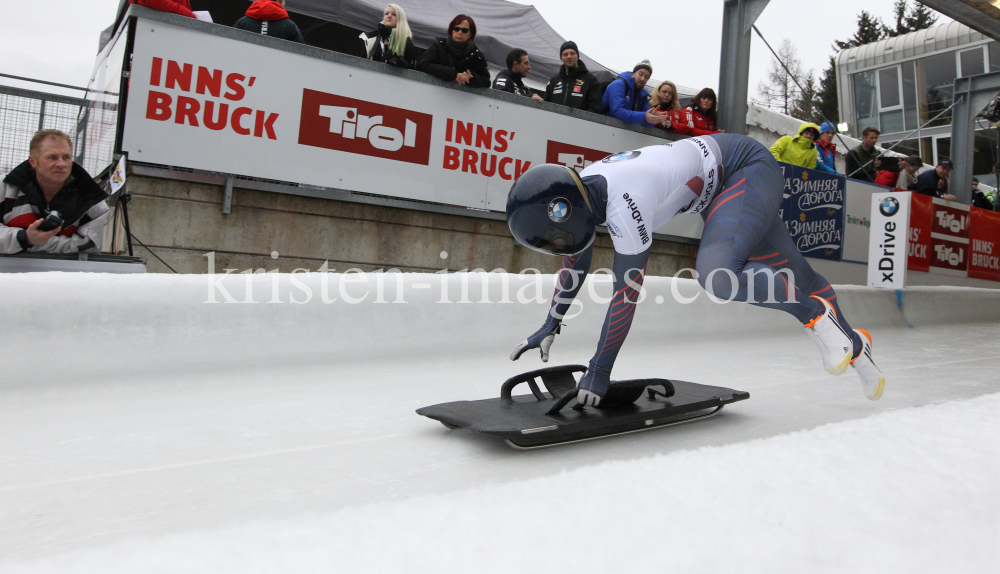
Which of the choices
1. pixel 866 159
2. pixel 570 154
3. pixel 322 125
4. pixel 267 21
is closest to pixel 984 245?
pixel 866 159

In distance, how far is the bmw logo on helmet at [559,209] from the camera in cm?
198

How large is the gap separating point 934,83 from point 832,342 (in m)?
21.0

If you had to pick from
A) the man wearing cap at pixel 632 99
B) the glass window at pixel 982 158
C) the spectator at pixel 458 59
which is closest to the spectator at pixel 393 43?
the spectator at pixel 458 59

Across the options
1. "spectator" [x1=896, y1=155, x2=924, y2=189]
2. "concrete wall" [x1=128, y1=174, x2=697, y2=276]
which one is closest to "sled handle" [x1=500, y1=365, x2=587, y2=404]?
"concrete wall" [x1=128, y1=174, x2=697, y2=276]

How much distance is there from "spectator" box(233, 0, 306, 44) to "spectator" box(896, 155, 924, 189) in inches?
275

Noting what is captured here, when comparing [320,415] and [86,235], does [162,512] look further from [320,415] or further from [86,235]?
[86,235]

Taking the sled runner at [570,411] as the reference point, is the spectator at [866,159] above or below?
above

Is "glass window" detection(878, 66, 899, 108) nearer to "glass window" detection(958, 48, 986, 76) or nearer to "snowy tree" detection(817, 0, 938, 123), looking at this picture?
"glass window" detection(958, 48, 986, 76)

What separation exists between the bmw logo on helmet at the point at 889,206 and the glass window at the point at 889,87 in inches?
670

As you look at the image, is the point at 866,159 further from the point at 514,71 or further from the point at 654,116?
the point at 514,71

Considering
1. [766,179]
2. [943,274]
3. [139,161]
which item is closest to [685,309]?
[766,179]

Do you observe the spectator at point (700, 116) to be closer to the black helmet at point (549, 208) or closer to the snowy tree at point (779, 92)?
the black helmet at point (549, 208)

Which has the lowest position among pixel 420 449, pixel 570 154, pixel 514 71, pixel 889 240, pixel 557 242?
pixel 420 449

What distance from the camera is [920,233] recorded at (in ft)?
20.1
